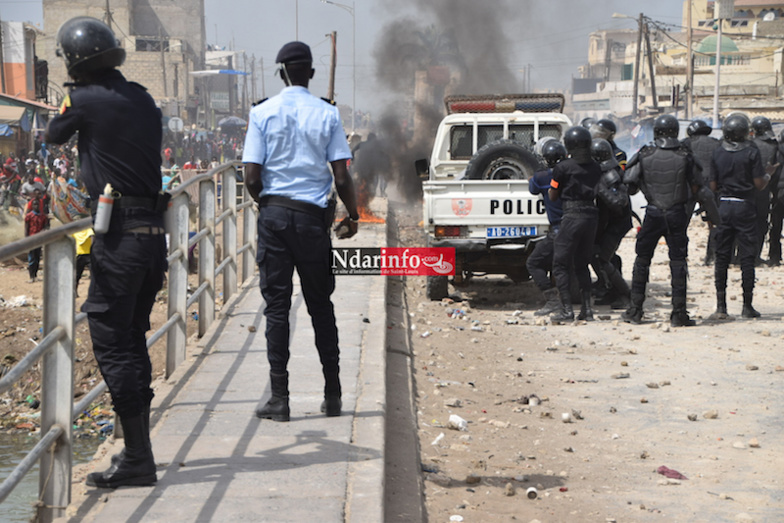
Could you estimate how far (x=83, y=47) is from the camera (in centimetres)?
379

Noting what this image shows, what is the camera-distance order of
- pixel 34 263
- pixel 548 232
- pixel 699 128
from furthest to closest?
1. pixel 34 263
2. pixel 699 128
3. pixel 548 232

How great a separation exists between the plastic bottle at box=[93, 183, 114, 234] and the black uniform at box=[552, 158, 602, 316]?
20.2 ft

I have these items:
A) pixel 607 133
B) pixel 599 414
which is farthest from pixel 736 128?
pixel 599 414

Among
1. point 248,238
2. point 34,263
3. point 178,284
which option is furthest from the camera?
point 34,263

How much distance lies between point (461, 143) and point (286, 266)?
7.99m

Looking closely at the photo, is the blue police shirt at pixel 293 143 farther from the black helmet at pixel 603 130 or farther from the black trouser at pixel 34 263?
the black trouser at pixel 34 263

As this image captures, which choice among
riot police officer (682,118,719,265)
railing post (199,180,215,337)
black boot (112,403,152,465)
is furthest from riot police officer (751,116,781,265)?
black boot (112,403,152,465)

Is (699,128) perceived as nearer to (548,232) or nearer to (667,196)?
(548,232)

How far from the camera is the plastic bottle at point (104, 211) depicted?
380 cm

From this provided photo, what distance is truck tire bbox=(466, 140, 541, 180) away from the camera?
10953 millimetres

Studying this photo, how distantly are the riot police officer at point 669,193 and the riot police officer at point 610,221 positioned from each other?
199 millimetres

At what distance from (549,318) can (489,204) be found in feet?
4.59

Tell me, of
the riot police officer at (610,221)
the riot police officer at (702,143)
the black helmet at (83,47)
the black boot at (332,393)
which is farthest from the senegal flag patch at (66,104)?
the riot police officer at (702,143)
